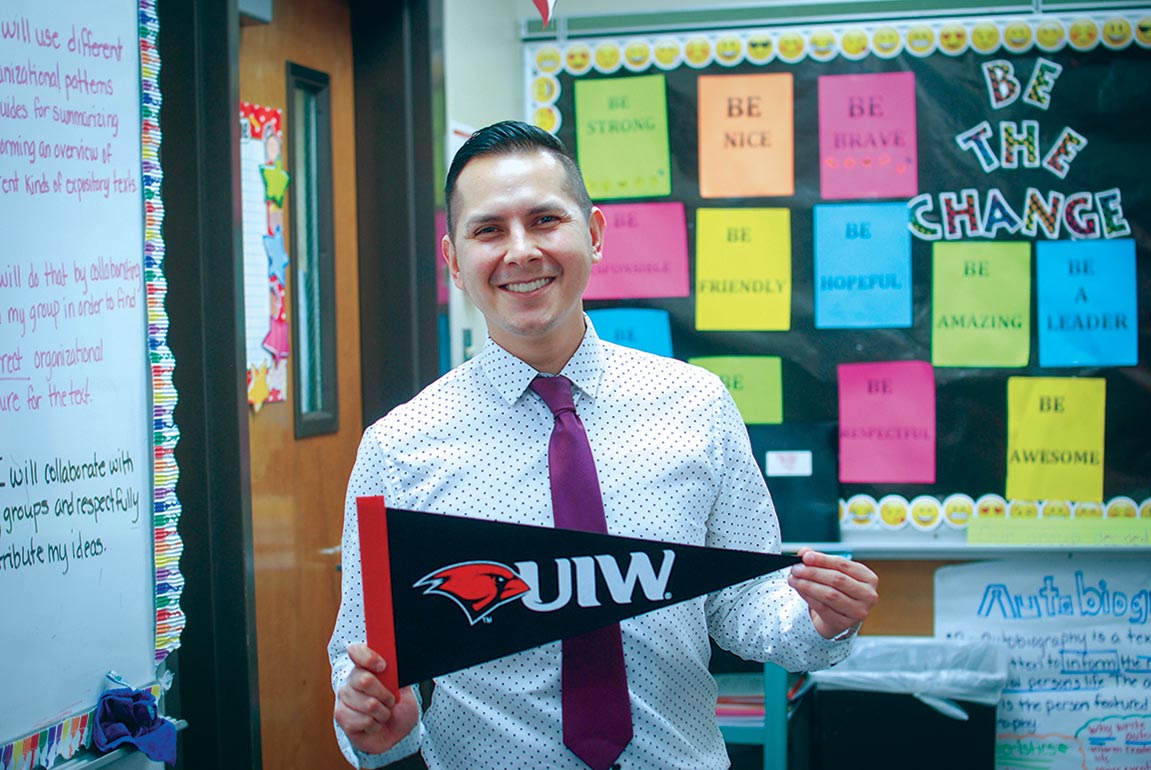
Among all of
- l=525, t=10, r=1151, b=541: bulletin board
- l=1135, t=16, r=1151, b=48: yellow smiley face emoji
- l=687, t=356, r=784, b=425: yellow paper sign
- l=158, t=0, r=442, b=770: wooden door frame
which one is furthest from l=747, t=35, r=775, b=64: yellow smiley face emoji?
l=158, t=0, r=442, b=770: wooden door frame

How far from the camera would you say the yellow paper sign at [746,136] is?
2527 mm

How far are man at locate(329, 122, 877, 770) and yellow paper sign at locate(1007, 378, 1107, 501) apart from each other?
1.49 meters

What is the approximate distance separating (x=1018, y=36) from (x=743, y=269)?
0.86 meters

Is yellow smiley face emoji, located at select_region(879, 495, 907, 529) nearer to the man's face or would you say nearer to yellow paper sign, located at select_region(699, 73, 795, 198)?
yellow paper sign, located at select_region(699, 73, 795, 198)

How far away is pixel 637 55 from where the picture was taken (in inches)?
101

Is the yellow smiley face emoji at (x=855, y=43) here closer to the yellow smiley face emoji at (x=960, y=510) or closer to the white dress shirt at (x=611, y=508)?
the yellow smiley face emoji at (x=960, y=510)

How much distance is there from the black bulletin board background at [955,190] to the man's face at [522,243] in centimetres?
145

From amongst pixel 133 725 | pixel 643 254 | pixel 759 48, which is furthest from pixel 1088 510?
pixel 133 725

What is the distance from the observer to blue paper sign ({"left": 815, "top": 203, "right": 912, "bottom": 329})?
250cm

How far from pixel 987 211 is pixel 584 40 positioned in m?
1.10

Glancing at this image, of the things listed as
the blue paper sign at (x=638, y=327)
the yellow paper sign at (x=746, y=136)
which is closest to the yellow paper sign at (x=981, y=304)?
the yellow paper sign at (x=746, y=136)

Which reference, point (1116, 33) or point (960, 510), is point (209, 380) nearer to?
point (960, 510)

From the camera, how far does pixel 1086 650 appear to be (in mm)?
2479

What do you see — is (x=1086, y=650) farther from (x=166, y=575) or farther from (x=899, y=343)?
(x=166, y=575)
